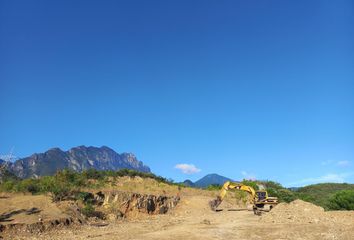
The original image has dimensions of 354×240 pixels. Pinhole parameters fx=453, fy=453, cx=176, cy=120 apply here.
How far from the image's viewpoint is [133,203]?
32156 mm

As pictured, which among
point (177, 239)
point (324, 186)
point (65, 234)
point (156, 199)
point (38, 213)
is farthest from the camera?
point (324, 186)

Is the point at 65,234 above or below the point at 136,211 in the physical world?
below

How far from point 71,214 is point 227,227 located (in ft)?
27.7

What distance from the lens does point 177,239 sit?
18734 mm

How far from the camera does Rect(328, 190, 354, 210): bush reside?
39.6 metres

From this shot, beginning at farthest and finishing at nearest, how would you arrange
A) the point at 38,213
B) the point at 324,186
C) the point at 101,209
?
1. the point at 324,186
2. the point at 101,209
3. the point at 38,213

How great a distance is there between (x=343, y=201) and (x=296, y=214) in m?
14.4

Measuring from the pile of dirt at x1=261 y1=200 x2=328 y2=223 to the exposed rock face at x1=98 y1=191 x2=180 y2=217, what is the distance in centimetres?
866

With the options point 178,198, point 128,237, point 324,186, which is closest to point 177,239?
point 128,237

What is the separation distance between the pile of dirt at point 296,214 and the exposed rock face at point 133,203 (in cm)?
866

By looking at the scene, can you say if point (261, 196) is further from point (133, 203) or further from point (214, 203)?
point (133, 203)

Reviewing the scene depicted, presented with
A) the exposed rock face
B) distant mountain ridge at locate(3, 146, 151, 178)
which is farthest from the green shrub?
distant mountain ridge at locate(3, 146, 151, 178)

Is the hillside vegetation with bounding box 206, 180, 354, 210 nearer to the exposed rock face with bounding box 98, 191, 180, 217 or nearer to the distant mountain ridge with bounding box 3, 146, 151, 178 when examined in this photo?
the exposed rock face with bounding box 98, 191, 180, 217

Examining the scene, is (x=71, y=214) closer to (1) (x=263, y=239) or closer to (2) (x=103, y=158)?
(1) (x=263, y=239)
